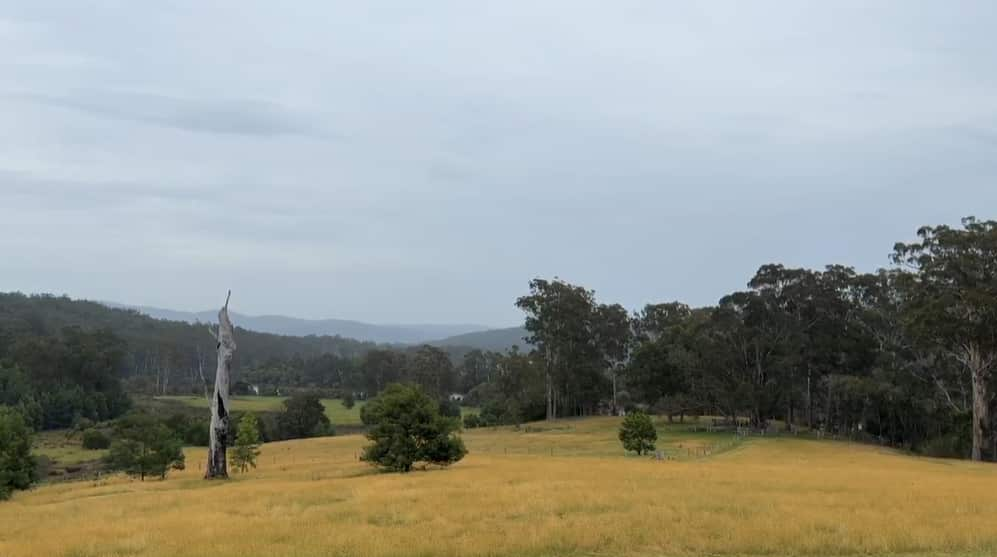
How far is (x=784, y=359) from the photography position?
68375 millimetres

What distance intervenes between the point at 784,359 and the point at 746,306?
573 centimetres

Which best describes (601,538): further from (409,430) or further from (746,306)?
(746,306)

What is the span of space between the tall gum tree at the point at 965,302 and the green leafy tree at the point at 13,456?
53557mm

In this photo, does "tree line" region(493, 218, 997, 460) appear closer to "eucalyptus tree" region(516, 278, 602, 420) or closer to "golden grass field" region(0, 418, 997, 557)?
"eucalyptus tree" region(516, 278, 602, 420)

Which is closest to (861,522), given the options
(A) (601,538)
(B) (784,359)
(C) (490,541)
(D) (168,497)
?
(A) (601,538)

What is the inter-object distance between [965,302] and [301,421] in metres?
77.4

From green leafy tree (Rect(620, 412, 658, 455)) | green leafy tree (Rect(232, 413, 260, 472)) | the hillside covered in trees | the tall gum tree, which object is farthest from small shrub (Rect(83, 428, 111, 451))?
the tall gum tree

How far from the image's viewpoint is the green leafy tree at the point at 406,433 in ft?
116

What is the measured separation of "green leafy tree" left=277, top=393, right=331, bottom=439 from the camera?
10138 centimetres

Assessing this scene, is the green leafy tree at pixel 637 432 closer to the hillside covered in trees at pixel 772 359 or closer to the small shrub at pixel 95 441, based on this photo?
the hillside covered in trees at pixel 772 359

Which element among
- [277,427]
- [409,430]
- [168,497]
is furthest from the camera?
[277,427]

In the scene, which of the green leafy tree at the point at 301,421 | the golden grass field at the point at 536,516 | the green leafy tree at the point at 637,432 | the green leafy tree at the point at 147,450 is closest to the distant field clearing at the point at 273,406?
the green leafy tree at the point at 301,421

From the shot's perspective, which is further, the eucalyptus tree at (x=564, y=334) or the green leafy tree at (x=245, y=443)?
the eucalyptus tree at (x=564, y=334)

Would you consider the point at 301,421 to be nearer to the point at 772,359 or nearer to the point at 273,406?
the point at 273,406
